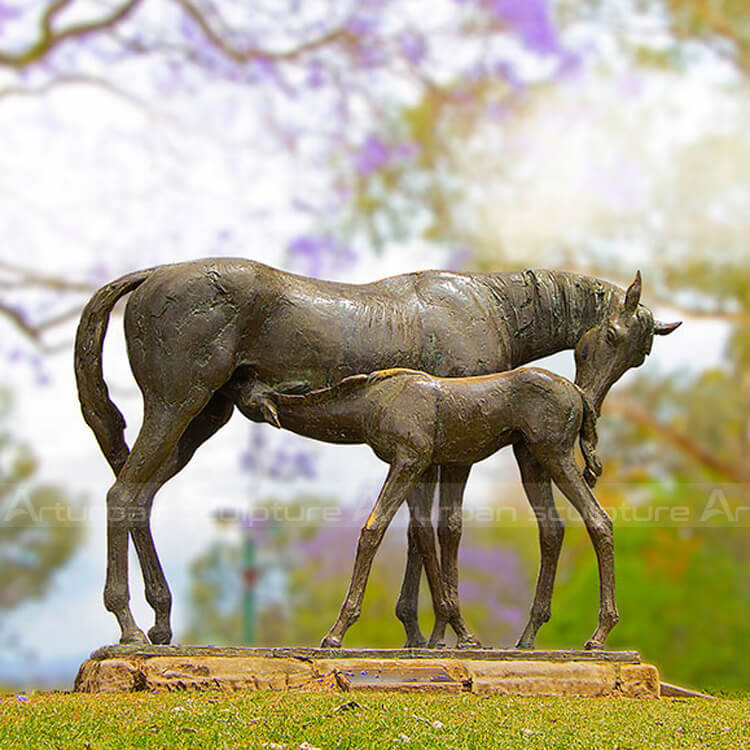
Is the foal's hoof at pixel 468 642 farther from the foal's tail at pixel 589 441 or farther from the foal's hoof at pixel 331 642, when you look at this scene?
the foal's tail at pixel 589 441

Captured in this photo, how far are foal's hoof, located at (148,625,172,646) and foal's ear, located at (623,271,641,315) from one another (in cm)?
391

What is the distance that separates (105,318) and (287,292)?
127 cm

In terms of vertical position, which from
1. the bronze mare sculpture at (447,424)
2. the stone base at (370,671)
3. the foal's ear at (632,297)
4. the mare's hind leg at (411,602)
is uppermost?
the foal's ear at (632,297)

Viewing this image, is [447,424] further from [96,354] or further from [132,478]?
[96,354]

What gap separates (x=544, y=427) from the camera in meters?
7.82

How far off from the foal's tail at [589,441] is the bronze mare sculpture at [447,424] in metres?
0.09

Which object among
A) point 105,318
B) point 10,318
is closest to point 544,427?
point 105,318

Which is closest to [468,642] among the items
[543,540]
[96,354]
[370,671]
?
[543,540]

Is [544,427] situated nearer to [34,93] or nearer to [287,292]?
[287,292]

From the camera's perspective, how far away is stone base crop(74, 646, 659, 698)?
717cm

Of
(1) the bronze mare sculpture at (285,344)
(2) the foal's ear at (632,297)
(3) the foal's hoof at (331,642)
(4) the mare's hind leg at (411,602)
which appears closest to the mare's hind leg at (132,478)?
(1) the bronze mare sculpture at (285,344)

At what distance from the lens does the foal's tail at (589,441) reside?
8141 mm

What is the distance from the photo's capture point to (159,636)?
8094mm

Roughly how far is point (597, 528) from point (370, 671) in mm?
1800
